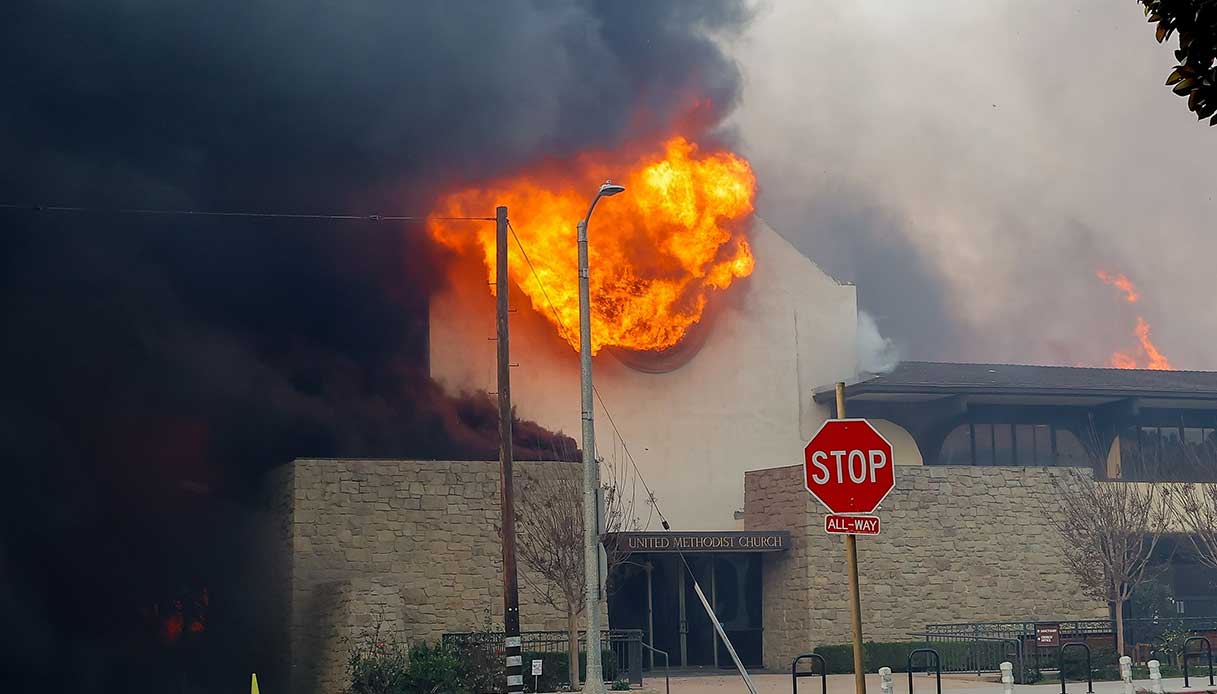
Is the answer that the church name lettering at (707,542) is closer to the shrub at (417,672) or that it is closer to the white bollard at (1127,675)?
the shrub at (417,672)

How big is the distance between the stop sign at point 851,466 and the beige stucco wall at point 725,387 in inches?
1079

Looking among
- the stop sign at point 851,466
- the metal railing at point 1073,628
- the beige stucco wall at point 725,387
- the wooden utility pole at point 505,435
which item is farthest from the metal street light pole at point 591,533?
the beige stucco wall at point 725,387

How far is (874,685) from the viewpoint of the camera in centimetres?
2758

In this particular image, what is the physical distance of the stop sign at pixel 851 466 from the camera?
10.2m

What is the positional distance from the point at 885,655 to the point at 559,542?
8.22 m

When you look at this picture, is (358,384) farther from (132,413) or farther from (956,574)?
(956,574)

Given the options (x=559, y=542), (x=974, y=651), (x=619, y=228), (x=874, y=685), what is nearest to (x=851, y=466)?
(x=874, y=685)

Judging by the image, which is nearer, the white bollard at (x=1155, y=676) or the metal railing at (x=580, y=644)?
the white bollard at (x=1155, y=676)

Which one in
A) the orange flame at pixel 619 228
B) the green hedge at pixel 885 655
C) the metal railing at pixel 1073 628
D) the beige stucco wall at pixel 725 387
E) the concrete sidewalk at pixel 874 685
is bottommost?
the concrete sidewalk at pixel 874 685

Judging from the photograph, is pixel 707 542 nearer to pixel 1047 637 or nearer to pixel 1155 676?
pixel 1047 637

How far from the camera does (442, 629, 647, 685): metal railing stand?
2783 cm

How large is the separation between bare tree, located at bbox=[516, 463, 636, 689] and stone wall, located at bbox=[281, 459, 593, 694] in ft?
0.80

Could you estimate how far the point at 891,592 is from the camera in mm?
32531

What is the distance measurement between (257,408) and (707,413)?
12922 mm
